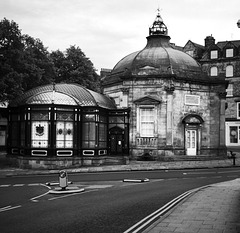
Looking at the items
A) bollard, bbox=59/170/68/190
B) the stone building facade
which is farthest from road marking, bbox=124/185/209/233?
the stone building facade

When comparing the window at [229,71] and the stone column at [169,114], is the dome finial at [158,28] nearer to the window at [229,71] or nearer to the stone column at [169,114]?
the stone column at [169,114]

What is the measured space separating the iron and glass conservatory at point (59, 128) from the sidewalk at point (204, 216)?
17.8m

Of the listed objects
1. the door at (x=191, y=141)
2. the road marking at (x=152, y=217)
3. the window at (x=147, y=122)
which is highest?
the window at (x=147, y=122)

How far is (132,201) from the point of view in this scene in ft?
49.9

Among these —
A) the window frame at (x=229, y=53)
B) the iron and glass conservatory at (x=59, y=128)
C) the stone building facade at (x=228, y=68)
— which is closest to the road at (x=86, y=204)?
the iron and glass conservatory at (x=59, y=128)

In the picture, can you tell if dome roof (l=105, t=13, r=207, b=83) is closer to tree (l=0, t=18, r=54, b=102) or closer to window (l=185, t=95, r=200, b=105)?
window (l=185, t=95, r=200, b=105)

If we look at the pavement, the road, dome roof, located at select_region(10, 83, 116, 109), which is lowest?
the road

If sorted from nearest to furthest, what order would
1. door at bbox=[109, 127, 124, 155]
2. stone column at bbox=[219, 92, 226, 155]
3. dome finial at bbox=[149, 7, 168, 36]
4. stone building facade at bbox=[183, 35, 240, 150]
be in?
1. door at bbox=[109, 127, 124, 155]
2. stone column at bbox=[219, 92, 226, 155]
3. dome finial at bbox=[149, 7, 168, 36]
4. stone building facade at bbox=[183, 35, 240, 150]

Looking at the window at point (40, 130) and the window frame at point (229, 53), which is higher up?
the window frame at point (229, 53)

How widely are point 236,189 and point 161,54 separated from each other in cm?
2533

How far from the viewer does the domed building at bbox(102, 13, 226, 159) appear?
3775 centimetres

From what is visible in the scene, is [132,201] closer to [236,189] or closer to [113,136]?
[236,189]

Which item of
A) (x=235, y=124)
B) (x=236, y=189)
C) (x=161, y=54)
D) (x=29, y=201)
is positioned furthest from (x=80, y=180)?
(x=235, y=124)

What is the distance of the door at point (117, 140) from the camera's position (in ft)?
121
